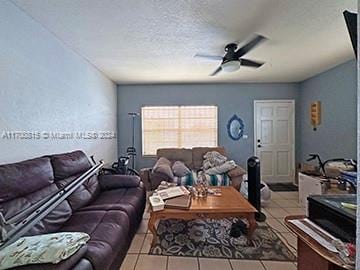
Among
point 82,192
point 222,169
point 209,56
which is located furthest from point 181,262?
point 209,56

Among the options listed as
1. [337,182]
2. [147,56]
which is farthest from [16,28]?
[337,182]

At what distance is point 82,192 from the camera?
3176 millimetres

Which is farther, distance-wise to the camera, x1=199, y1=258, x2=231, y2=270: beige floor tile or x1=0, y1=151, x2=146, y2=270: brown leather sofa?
x1=199, y1=258, x2=231, y2=270: beige floor tile

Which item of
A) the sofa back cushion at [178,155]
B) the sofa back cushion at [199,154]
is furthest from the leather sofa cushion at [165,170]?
the sofa back cushion at [199,154]

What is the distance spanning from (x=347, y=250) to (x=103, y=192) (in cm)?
317

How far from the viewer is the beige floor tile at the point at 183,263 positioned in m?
2.61

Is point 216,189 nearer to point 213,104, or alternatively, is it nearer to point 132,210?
point 132,210

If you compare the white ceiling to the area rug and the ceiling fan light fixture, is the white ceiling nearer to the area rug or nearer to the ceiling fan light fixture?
the ceiling fan light fixture

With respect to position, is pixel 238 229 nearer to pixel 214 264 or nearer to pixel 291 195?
pixel 214 264

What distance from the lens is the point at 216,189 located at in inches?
154

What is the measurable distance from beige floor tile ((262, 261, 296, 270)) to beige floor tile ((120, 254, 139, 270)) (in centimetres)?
129

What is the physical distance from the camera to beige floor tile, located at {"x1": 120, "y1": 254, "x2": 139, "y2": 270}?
261 centimetres

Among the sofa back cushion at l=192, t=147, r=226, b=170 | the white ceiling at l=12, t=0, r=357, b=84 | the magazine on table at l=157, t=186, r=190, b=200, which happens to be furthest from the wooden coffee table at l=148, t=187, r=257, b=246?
the sofa back cushion at l=192, t=147, r=226, b=170

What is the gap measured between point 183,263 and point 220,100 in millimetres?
4713
